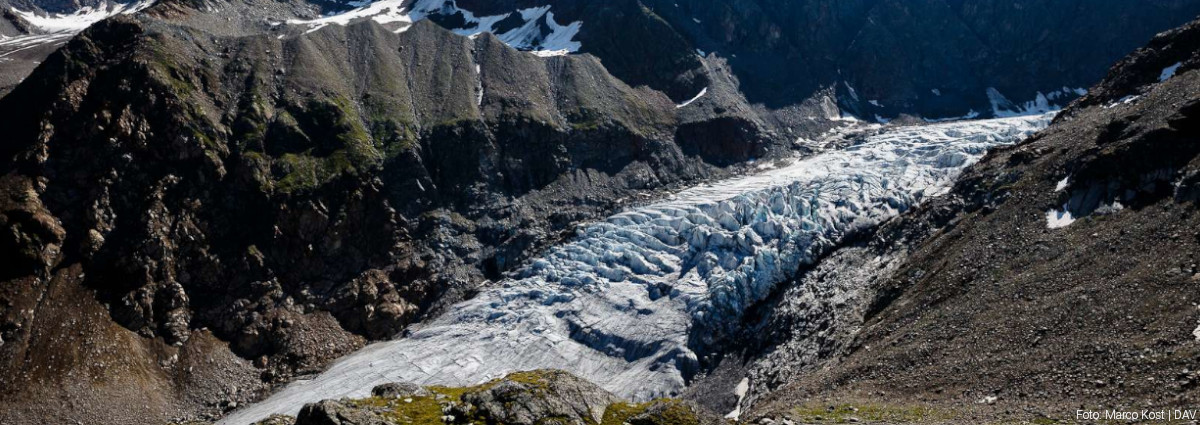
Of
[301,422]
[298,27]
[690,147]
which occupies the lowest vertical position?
[690,147]

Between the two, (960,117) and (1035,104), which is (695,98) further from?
(1035,104)

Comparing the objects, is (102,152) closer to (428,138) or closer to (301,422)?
(428,138)

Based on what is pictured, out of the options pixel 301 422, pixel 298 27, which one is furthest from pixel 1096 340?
pixel 298 27

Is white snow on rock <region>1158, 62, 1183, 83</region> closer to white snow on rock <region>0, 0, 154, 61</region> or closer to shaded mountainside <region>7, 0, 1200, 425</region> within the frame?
shaded mountainside <region>7, 0, 1200, 425</region>

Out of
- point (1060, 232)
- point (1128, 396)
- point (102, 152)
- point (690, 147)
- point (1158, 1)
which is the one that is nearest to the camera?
point (1128, 396)

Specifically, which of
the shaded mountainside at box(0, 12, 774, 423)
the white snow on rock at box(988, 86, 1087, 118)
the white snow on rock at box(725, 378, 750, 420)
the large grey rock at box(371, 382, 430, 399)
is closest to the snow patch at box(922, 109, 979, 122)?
the white snow on rock at box(988, 86, 1087, 118)
